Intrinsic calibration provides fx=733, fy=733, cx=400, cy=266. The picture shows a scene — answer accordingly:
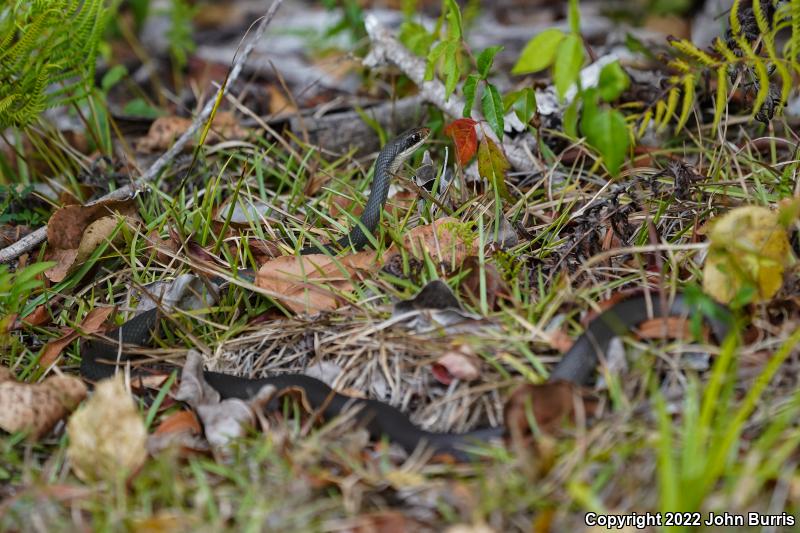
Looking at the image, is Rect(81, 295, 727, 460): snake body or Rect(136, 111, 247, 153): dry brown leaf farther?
Rect(136, 111, 247, 153): dry brown leaf

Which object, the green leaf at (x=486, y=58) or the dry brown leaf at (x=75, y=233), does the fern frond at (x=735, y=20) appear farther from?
the dry brown leaf at (x=75, y=233)

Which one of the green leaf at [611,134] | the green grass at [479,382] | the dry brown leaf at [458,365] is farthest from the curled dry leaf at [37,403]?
the green leaf at [611,134]

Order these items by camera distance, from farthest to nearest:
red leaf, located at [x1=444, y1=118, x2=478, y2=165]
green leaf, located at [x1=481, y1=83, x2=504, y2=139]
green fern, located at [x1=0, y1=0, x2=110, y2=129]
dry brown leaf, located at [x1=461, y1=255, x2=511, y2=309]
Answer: green fern, located at [x1=0, y1=0, x2=110, y2=129] → red leaf, located at [x1=444, y1=118, x2=478, y2=165] → green leaf, located at [x1=481, y1=83, x2=504, y2=139] → dry brown leaf, located at [x1=461, y1=255, x2=511, y2=309]

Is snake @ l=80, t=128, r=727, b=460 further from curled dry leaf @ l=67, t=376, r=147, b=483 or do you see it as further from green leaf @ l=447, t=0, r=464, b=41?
green leaf @ l=447, t=0, r=464, b=41

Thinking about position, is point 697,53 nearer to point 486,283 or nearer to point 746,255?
point 746,255

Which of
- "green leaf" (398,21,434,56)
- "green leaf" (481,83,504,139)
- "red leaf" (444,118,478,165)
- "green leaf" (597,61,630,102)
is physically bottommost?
"red leaf" (444,118,478,165)

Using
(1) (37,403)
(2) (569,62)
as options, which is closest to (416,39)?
(2) (569,62)

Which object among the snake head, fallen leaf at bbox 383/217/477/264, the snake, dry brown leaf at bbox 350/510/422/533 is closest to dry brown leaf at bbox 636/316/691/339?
the snake
